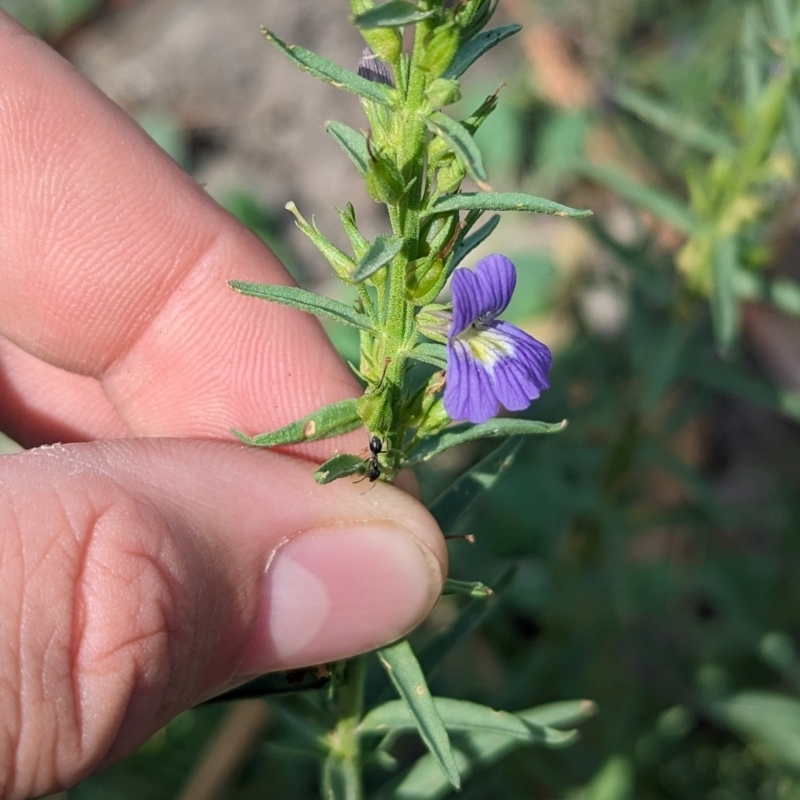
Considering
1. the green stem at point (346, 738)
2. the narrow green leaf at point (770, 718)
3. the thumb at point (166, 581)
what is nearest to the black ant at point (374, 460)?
the thumb at point (166, 581)

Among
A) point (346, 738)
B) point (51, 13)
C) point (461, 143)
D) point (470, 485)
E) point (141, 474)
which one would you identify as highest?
point (51, 13)

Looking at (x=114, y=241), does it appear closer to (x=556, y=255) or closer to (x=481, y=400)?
(x=481, y=400)

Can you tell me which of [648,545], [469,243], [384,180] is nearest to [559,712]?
[469,243]

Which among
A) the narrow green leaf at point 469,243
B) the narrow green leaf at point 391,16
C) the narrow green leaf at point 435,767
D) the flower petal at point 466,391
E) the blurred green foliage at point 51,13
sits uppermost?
the blurred green foliage at point 51,13

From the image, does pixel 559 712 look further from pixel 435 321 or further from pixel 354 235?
pixel 354 235

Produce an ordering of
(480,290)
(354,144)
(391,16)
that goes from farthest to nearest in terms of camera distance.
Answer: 1. (354,144)
2. (480,290)
3. (391,16)

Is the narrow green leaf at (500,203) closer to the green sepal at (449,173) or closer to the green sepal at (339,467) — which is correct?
the green sepal at (449,173)
